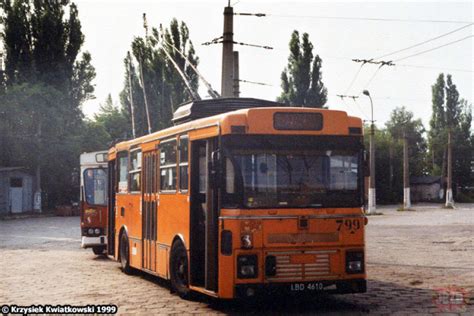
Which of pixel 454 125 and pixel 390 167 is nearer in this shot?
pixel 390 167

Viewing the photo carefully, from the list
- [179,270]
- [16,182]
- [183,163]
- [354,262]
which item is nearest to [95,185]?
[179,270]

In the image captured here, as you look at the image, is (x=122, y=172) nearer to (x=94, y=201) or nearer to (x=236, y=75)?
(x=94, y=201)

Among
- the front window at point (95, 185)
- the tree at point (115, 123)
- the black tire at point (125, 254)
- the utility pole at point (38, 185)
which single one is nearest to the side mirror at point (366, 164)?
the black tire at point (125, 254)

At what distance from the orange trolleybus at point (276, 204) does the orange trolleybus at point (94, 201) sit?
991 centimetres

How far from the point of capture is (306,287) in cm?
1079

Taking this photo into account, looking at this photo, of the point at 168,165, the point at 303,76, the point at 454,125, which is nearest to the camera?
the point at 168,165

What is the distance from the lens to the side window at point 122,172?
1714 centimetres

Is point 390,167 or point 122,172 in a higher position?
point 390,167

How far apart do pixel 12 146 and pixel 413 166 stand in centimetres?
6388

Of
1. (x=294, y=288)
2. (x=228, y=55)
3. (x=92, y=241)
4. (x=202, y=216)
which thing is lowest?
(x=92, y=241)

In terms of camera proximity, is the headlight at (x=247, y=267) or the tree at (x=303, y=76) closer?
the headlight at (x=247, y=267)

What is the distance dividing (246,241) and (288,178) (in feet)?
3.34

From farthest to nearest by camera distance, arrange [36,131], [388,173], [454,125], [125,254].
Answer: [454,125] → [388,173] → [36,131] → [125,254]

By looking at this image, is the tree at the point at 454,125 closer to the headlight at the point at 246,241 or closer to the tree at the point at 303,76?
the tree at the point at 303,76
